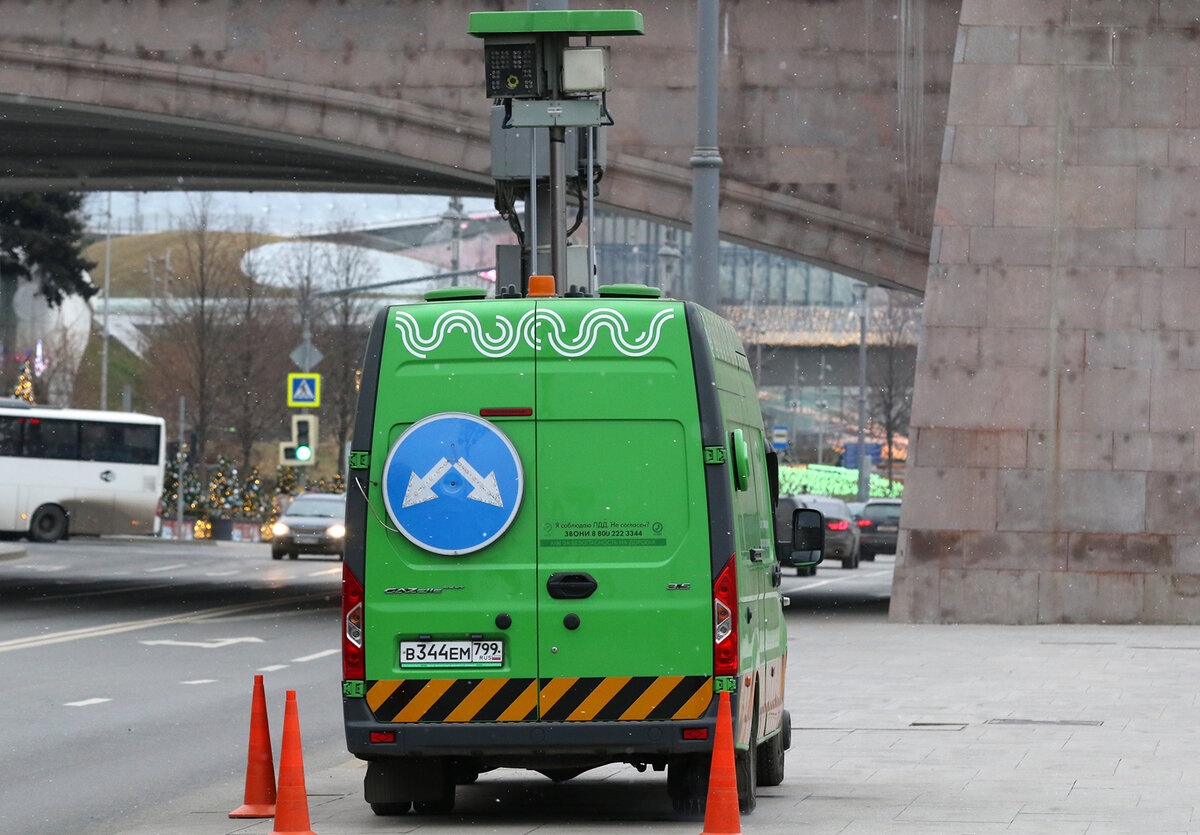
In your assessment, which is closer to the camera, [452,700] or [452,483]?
[452,700]

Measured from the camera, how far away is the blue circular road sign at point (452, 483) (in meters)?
9.03

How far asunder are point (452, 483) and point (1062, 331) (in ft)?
52.0

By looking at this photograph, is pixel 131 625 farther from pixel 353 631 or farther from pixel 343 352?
pixel 343 352

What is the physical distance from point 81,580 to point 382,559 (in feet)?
85.9

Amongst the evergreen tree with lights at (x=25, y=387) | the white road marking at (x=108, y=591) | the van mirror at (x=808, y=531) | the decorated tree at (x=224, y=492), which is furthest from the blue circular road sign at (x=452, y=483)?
the evergreen tree with lights at (x=25, y=387)

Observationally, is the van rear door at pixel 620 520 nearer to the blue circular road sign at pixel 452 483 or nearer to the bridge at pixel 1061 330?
the blue circular road sign at pixel 452 483

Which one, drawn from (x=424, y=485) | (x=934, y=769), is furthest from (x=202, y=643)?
(x=424, y=485)

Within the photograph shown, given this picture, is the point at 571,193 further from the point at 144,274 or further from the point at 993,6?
the point at 144,274

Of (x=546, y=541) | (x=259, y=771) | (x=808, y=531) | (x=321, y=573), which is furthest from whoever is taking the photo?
(x=321, y=573)

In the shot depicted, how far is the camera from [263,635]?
2223 centimetres

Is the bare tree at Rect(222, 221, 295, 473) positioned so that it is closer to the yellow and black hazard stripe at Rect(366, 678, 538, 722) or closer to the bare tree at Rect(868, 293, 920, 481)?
the bare tree at Rect(868, 293, 920, 481)

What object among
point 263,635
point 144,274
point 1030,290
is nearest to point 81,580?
point 263,635

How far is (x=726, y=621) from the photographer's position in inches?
352

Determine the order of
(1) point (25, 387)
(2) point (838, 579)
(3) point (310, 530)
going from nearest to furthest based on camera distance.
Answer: (2) point (838, 579) < (3) point (310, 530) < (1) point (25, 387)
